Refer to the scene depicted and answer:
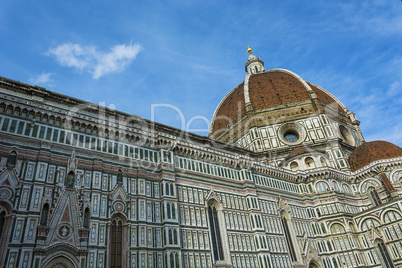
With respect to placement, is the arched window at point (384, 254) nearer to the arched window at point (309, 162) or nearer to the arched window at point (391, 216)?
the arched window at point (391, 216)

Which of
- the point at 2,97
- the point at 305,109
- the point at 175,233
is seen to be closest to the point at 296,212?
the point at 175,233

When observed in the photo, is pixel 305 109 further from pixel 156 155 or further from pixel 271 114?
pixel 156 155

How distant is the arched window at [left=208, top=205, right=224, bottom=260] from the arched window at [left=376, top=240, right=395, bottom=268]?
21583 millimetres

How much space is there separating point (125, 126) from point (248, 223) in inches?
618

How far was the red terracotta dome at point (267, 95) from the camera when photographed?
5522cm

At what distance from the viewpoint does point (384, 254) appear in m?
35.7

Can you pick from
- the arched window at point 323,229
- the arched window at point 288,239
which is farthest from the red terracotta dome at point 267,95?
the arched window at point 288,239

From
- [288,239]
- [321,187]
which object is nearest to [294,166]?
[321,187]

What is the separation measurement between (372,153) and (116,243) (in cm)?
3843

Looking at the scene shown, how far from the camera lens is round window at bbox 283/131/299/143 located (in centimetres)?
5150

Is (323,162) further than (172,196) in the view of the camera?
Yes

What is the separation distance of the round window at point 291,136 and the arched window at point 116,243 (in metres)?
36.1

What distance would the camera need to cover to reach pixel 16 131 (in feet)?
70.6

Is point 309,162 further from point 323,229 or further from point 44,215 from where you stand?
point 44,215
